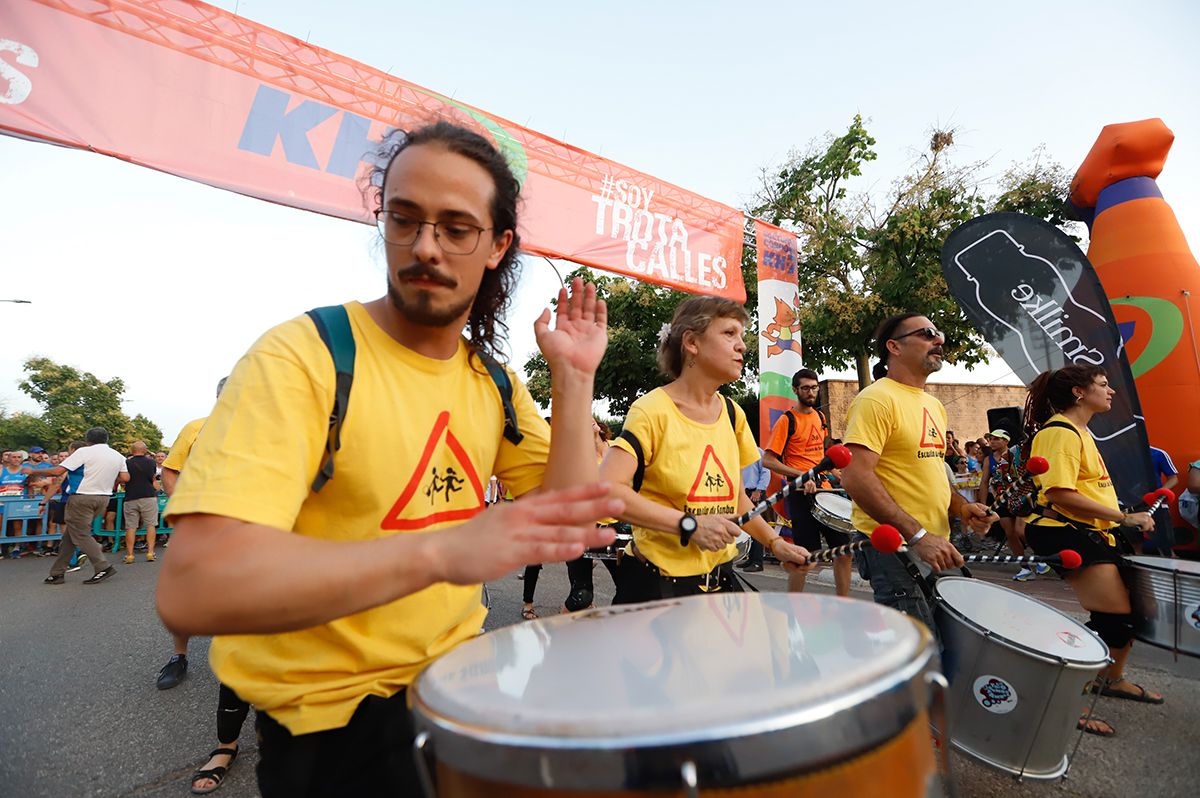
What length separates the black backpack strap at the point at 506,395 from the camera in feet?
5.08

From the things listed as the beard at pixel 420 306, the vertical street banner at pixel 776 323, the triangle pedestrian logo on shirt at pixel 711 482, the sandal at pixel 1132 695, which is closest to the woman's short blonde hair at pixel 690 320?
the triangle pedestrian logo on shirt at pixel 711 482

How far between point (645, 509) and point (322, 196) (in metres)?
4.58

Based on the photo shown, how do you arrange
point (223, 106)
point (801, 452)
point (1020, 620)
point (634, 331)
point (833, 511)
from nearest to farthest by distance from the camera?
point (1020, 620), point (833, 511), point (223, 106), point (801, 452), point (634, 331)

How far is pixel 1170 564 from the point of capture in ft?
10.3

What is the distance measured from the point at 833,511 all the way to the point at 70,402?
221 ft

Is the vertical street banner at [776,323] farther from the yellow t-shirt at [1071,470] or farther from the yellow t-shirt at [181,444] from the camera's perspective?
the yellow t-shirt at [181,444]

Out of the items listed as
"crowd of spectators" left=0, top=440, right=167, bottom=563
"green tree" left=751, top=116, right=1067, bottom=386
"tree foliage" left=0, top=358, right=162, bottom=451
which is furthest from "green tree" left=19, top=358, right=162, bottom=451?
"green tree" left=751, top=116, right=1067, bottom=386

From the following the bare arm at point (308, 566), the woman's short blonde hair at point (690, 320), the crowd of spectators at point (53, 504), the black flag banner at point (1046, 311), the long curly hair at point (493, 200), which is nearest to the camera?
the bare arm at point (308, 566)

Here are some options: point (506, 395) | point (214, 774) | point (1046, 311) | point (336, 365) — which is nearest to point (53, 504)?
point (214, 774)

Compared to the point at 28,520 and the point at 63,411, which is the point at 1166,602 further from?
the point at 63,411

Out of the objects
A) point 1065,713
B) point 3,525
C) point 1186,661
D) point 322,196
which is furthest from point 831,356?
point 3,525

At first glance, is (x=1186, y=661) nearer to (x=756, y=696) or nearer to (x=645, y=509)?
(x=645, y=509)

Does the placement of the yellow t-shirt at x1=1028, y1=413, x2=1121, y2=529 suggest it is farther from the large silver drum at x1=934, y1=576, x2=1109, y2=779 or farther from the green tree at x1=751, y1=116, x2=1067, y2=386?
the green tree at x1=751, y1=116, x2=1067, y2=386

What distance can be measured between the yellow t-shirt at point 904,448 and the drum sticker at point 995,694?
897mm
